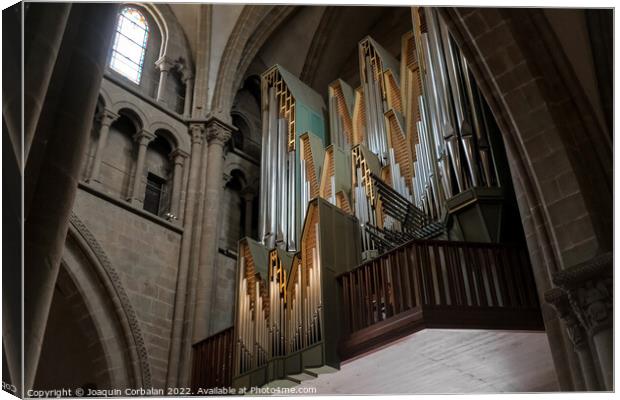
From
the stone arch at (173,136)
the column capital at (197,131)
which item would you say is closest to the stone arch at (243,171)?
the column capital at (197,131)

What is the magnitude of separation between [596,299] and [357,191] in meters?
5.54

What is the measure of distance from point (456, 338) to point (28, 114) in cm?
498

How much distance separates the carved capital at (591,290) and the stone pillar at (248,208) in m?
8.59

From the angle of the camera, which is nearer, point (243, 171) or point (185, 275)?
point (185, 275)

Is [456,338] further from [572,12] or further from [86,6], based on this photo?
[86,6]

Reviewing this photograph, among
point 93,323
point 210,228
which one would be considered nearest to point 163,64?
point 210,228

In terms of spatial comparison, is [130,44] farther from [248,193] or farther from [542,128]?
[542,128]

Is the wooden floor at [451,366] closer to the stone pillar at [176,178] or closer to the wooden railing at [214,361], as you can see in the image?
the wooden railing at [214,361]

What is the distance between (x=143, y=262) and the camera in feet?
38.7

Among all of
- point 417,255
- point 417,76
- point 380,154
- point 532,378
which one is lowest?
point 532,378

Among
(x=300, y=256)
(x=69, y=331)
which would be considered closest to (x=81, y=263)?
(x=69, y=331)

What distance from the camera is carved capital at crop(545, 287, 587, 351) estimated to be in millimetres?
6273

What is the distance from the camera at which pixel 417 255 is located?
27.2 feet

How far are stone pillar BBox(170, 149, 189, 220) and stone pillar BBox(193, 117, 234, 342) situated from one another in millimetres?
467
